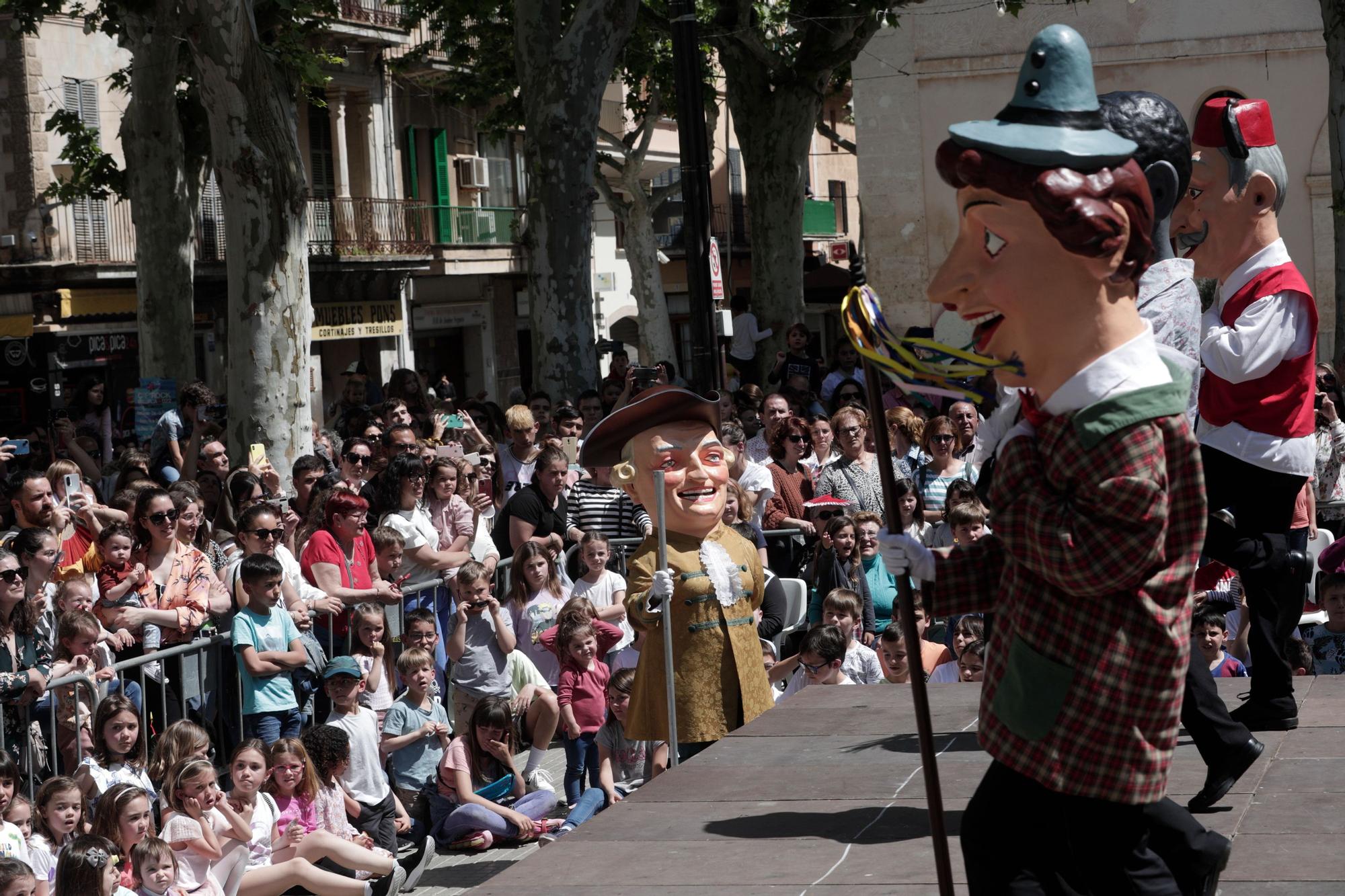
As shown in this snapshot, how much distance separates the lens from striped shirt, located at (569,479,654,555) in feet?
35.3

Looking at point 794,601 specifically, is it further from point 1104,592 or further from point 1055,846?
point 1104,592

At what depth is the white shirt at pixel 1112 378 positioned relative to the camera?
12.4 feet

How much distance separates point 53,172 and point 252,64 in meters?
15.9

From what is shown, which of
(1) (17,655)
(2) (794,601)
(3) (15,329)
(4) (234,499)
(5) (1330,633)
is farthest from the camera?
(3) (15,329)

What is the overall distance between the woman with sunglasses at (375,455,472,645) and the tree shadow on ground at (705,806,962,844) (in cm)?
476

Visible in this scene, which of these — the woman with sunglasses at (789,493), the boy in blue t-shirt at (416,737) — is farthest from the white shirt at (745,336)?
the boy in blue t-shirt at (416,737)

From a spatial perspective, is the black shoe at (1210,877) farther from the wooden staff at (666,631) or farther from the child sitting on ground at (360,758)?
the child sitting on ground at (360,758)

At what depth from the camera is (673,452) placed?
726 cm

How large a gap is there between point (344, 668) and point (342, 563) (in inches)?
34.9

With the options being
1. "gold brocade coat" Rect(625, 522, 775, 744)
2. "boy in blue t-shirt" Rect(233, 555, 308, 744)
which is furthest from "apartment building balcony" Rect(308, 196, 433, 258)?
"gold brocade coat" Rect(625, 522, 775, 744)

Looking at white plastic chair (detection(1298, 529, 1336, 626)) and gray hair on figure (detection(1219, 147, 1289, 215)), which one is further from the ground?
gray hair on figure (detection(1219, 147, 1289, 215))

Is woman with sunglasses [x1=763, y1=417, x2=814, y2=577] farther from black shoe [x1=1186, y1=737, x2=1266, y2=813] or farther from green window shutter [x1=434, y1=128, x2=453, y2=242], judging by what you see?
green window shutter [x1=434, y1=128, x2=453, y2=242]

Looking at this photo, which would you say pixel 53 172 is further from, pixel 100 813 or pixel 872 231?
pixel 100 813

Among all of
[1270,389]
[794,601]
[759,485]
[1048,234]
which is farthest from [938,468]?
[1048,234]
